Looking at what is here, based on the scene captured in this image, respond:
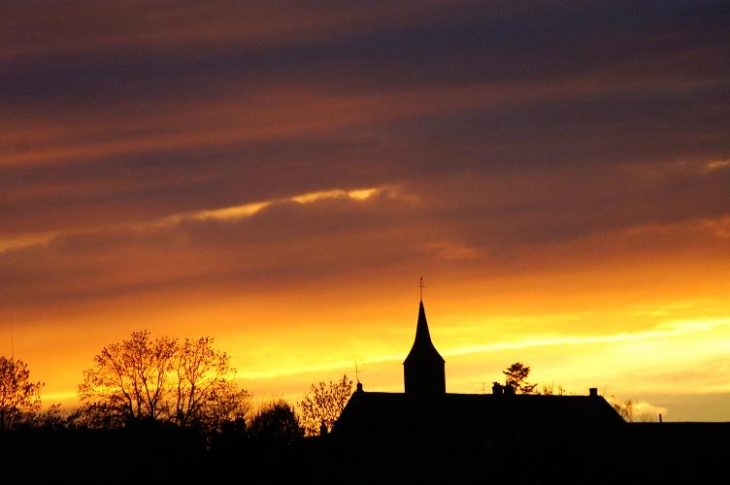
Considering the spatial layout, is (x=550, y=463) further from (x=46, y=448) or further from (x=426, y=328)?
(x=426, y=328)

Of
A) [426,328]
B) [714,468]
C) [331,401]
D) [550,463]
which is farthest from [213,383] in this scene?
[426,328]

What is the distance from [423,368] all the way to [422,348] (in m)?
2.80

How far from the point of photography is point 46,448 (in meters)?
67.1

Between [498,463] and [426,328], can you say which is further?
[426,328]

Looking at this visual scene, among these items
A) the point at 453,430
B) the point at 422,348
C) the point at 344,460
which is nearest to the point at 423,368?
the point at 422,348

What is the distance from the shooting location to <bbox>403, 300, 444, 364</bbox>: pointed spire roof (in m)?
139

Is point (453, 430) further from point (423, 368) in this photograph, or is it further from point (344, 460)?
point (344, 460)

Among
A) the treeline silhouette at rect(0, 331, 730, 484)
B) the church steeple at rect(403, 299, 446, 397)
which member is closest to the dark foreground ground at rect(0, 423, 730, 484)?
the treeline silhouette at rect(0, 331, 730, 484)

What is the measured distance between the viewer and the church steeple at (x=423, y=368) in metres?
136

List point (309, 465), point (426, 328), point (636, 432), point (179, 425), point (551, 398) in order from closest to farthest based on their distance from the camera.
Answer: point (309, 465) < point (179, 425) < point (636, 432) < point (551, 398) < point (426, 328)

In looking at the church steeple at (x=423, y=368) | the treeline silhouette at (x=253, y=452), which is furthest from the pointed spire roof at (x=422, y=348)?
the treeline silhouette at (x=253, y=452)

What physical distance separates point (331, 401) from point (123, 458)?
216 ft

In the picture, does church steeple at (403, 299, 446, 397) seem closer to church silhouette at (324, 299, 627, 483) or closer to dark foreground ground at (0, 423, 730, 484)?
church silhouette at (324, 299, 627, 483)

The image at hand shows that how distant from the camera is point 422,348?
458 ft
